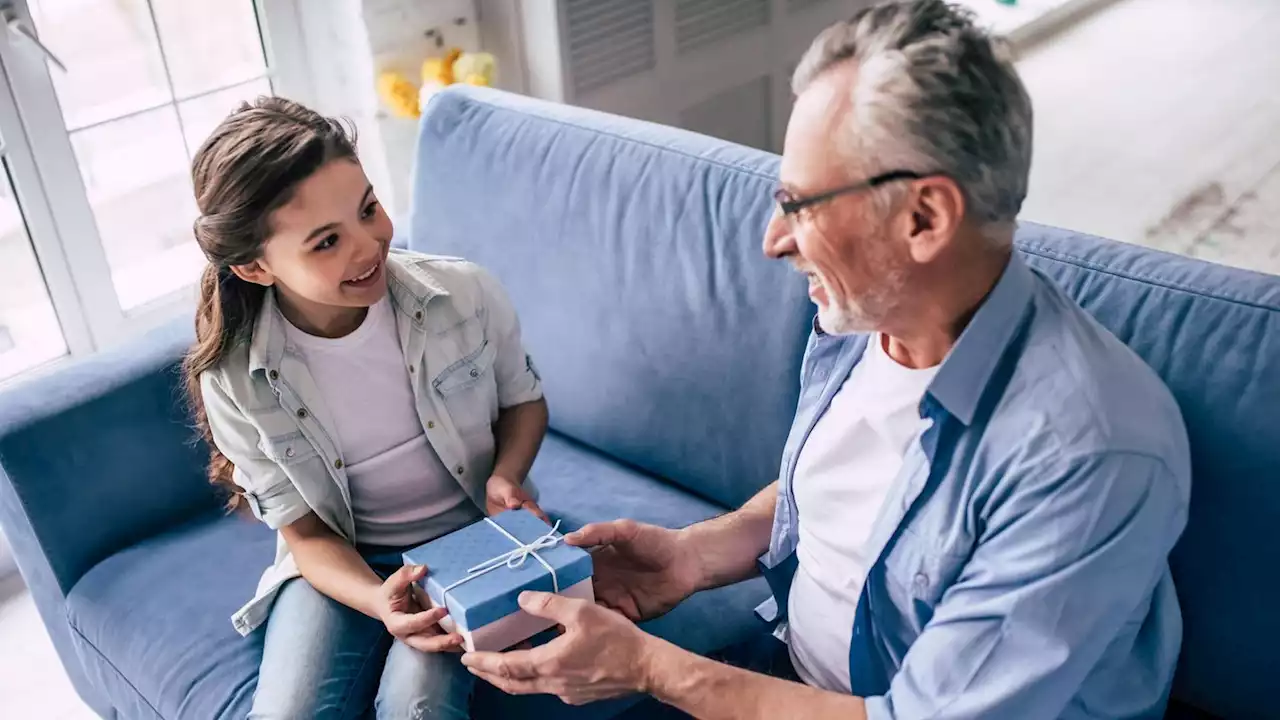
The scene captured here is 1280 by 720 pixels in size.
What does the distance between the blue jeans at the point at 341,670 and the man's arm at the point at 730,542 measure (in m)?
0.32

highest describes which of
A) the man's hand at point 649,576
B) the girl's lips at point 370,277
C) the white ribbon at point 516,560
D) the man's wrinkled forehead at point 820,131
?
the man's wrinkled forehead at point 820,131

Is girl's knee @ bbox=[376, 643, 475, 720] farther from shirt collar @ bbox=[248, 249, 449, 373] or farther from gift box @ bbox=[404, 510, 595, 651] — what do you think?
shirt collar @ bbox=[248, 249, 449, 373]

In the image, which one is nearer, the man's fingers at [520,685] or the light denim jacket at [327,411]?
the man's fingers at [520,685]

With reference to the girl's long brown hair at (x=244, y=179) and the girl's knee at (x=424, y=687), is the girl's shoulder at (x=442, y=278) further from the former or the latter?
the girl's knee at (x=424, y=687)

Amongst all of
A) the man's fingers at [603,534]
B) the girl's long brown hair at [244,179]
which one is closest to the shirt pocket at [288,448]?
the girl's long brown hair at [244,179]

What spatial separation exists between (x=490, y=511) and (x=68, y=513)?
684mm

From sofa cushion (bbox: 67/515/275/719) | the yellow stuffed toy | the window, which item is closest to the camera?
sofa cushion (bbox: 67/515/275/719)

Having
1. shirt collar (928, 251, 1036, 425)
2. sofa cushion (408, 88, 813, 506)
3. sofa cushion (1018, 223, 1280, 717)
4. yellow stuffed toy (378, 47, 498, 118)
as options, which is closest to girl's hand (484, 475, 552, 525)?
sofa cushion (408, 88, 813, 506)

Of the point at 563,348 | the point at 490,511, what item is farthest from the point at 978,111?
the point at 563,348

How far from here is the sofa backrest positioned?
3.91 feet

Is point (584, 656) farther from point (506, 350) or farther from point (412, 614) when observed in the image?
point (506, 350)

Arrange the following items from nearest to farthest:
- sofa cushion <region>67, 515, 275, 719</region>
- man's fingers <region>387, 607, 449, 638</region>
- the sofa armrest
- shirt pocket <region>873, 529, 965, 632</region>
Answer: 1. shirt pocket <region>873, 529, 965, 632</region>
2. man's fingers <region>387, 607, 449, 638</region>
3. sofa cushion <region>67, 515, 275, 719</region>
4. the sofa armrest

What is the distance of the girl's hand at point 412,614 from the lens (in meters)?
1.30

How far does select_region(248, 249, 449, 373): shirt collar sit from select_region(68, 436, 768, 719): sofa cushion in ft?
1.30
